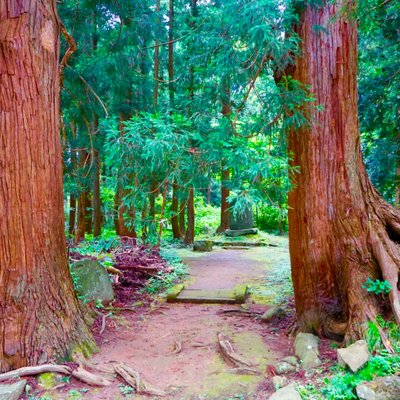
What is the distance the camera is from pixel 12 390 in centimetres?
314

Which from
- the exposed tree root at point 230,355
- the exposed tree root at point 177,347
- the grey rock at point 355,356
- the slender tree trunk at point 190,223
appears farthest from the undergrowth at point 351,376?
the slender tree trunk at point 190,223

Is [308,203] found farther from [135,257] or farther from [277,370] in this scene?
[135,257]

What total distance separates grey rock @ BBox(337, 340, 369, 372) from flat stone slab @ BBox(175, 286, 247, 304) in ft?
9.91

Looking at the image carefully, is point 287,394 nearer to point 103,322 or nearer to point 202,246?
point 103,322

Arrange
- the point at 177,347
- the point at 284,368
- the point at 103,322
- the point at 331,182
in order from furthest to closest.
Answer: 1. the point at 103,322
2. the point at 177,347
3. the point at 331,182
4. the point at 284,368

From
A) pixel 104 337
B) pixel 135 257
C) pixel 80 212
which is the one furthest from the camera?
pixel 80 212

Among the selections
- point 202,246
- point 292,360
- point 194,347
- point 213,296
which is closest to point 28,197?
point 194,347

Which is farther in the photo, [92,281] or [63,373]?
[92,281]

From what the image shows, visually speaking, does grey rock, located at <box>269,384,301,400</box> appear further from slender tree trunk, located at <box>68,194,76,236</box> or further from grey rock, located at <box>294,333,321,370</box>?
slender tree trunk, located at <box>68,194,76,236</box>

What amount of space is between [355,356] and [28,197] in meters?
3.40

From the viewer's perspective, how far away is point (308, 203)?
4.42 m

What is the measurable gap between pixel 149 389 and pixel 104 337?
148cm

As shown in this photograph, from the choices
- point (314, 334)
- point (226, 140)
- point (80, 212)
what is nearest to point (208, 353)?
point (314, 334)

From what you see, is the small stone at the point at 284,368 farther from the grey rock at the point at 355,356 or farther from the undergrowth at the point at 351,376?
the grey rock at the point at 355,356
